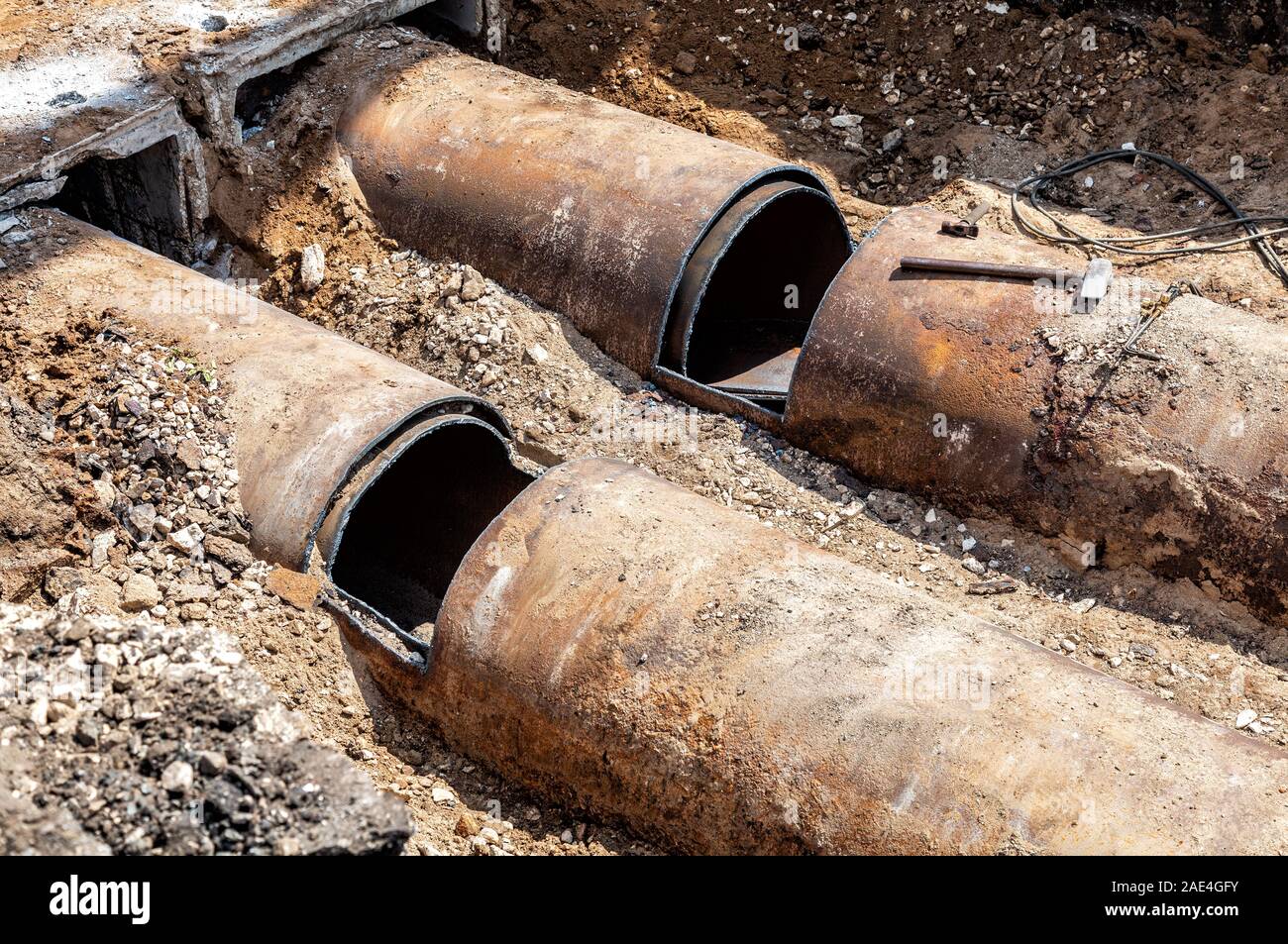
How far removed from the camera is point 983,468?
17.6 ft

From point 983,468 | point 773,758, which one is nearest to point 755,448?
point 983,468

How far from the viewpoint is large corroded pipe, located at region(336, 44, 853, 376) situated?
602cm

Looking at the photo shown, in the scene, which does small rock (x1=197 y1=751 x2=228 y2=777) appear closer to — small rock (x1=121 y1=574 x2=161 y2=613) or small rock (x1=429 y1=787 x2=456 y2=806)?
small rock (x1=429 y1=787 x2=456 y2=806)

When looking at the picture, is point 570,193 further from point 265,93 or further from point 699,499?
point 699,499

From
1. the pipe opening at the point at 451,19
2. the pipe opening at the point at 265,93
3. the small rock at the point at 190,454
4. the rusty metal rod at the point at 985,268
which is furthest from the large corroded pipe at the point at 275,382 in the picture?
the pipe opening at the point at 451,19

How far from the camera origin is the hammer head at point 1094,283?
17.4 ft

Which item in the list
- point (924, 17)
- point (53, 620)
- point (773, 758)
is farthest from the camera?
point (924, 17)

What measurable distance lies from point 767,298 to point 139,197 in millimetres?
3336

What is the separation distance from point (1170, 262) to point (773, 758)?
14.9 ft

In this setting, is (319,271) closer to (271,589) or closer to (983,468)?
(271,589)

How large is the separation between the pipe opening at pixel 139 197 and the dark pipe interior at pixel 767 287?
2.74 meters

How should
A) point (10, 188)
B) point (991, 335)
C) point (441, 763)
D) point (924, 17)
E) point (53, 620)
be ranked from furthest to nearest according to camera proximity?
point (924, 17) → point (10, 188) → point (991, 335) → point (441, 763) → point (53, 620)

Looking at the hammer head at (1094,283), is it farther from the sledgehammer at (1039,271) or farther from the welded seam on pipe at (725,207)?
the welded seam on pipe at (725,207)
